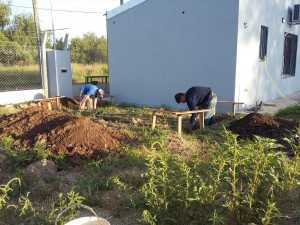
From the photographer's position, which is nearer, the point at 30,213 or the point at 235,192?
the point at 235,192

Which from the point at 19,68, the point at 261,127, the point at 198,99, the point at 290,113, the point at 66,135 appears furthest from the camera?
the point at 19,68

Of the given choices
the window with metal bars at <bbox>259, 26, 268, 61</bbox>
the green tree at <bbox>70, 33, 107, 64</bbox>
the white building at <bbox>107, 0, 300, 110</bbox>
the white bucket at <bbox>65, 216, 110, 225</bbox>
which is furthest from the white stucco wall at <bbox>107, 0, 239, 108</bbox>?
the green tree at <bbox>70, 33, 107, 64</bbox>

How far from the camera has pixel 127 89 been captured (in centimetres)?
1230

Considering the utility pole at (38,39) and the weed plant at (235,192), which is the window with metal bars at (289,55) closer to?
the utility pole at (38,39)

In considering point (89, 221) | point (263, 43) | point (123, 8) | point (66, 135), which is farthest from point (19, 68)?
point (89, 221)

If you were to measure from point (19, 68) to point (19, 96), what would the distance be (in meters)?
1.73

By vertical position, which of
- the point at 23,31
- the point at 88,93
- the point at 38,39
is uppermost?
the point at 23,31

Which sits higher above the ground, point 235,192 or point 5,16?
point 5,16

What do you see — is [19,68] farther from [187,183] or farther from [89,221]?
[187,183]

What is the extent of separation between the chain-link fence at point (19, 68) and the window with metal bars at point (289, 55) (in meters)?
10.5

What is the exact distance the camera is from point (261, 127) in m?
6.67

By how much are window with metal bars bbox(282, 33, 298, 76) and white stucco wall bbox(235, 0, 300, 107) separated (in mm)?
364

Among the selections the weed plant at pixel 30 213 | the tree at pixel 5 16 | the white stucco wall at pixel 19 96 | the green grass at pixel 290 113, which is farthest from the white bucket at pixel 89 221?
the tree at pixel 5 16

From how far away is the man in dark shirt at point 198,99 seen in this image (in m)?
6.75
